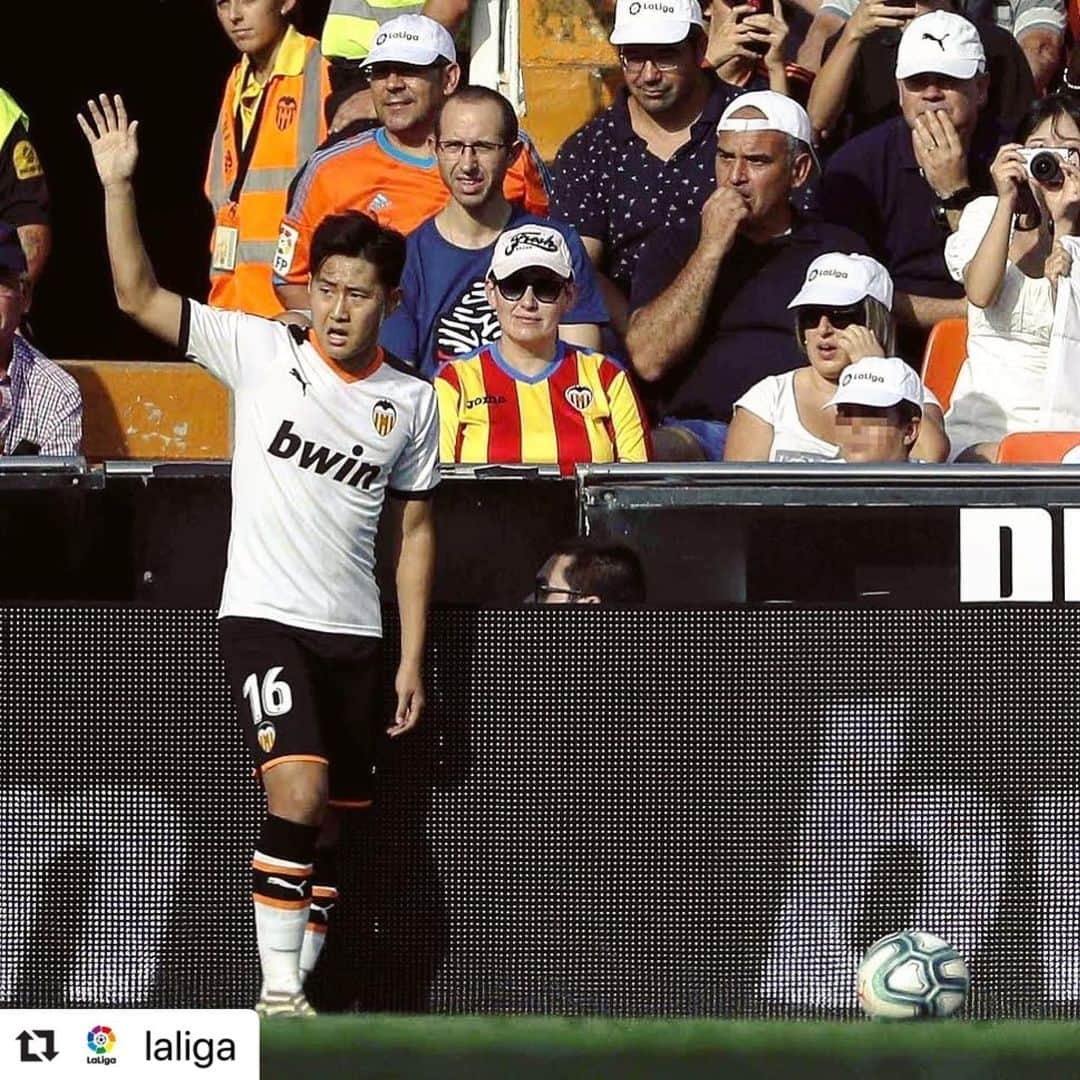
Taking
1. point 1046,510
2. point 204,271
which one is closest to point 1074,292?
point 1046,510

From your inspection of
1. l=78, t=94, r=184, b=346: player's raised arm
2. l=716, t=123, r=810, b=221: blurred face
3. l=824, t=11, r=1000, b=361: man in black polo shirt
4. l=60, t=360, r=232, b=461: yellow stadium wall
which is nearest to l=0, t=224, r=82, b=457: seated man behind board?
l=60, t=360, r=232, b=461: yellow stadium wall

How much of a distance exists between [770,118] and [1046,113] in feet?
3.21

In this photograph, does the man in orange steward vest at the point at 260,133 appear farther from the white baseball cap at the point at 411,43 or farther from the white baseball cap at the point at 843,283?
the white baseball cap at the point at 843,283

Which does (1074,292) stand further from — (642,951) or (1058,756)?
(642,951)

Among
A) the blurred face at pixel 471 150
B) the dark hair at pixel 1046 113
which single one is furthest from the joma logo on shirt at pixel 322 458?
the dark hair at pixel 1046 113

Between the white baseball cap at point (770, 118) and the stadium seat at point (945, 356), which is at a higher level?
the white baseball cap at point (770, 118)

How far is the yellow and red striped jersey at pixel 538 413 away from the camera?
21.9 ft

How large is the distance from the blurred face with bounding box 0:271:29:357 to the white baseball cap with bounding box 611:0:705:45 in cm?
235

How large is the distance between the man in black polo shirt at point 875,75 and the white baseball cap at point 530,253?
2325 millimetres

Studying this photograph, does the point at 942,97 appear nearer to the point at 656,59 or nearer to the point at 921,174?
the point at 921,174

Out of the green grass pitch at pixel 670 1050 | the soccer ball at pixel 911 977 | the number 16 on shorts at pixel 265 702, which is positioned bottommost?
the green grass pitch at pixel 670 1050

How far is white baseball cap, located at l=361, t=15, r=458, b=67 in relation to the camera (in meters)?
7.78

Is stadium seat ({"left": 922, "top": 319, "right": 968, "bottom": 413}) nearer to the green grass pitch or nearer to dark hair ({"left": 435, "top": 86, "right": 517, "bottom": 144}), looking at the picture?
dark hair ({"left": 435, "top": 86, "right": 517, "bottom": 144})

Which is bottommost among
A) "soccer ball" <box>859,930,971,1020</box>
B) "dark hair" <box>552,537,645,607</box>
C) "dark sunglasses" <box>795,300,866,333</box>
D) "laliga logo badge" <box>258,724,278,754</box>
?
"soccer ball" <box>859,930,971,1020</box>
